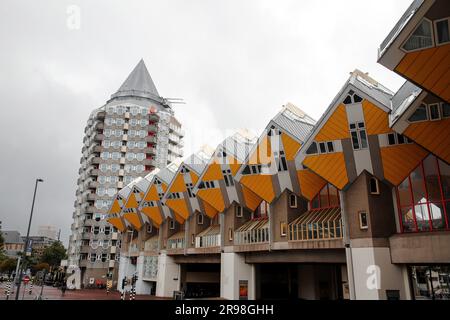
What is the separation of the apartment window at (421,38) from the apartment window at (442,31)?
26 cm

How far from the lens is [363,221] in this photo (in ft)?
82.3

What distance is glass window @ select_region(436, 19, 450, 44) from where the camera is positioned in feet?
46.9

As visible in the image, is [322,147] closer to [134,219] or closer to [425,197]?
[425,197]

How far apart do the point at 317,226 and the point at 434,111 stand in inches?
507

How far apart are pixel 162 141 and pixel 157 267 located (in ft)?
145

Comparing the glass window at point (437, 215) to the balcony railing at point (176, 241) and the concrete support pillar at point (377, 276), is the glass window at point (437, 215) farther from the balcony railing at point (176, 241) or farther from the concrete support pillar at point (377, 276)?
the balcony railing at point (176, 241)

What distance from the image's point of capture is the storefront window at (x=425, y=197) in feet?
72.7

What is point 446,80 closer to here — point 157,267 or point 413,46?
point 413,46

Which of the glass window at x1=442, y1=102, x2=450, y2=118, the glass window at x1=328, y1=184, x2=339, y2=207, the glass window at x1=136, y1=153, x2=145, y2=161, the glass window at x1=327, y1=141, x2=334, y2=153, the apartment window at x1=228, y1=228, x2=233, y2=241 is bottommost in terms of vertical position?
the apartment window at x1=228, y1=228, x2=233, y2=241

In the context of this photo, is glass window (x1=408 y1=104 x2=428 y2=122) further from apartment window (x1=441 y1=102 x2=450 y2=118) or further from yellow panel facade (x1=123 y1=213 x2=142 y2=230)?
yellow panel facade (x1=123 y1=213 x2=142 y2=230)

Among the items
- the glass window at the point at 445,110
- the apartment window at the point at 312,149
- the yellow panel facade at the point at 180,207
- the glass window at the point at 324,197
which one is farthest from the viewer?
the yellow panel facade at the point at 180,207

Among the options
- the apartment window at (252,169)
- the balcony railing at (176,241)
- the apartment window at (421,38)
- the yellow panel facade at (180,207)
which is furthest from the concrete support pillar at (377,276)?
the balcony railing at (176,241)

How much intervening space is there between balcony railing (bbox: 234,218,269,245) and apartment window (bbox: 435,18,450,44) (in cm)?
2329

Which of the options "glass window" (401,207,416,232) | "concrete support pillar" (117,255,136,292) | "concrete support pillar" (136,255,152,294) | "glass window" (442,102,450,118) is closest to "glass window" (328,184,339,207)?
"glass window" (401,207,416,232)
